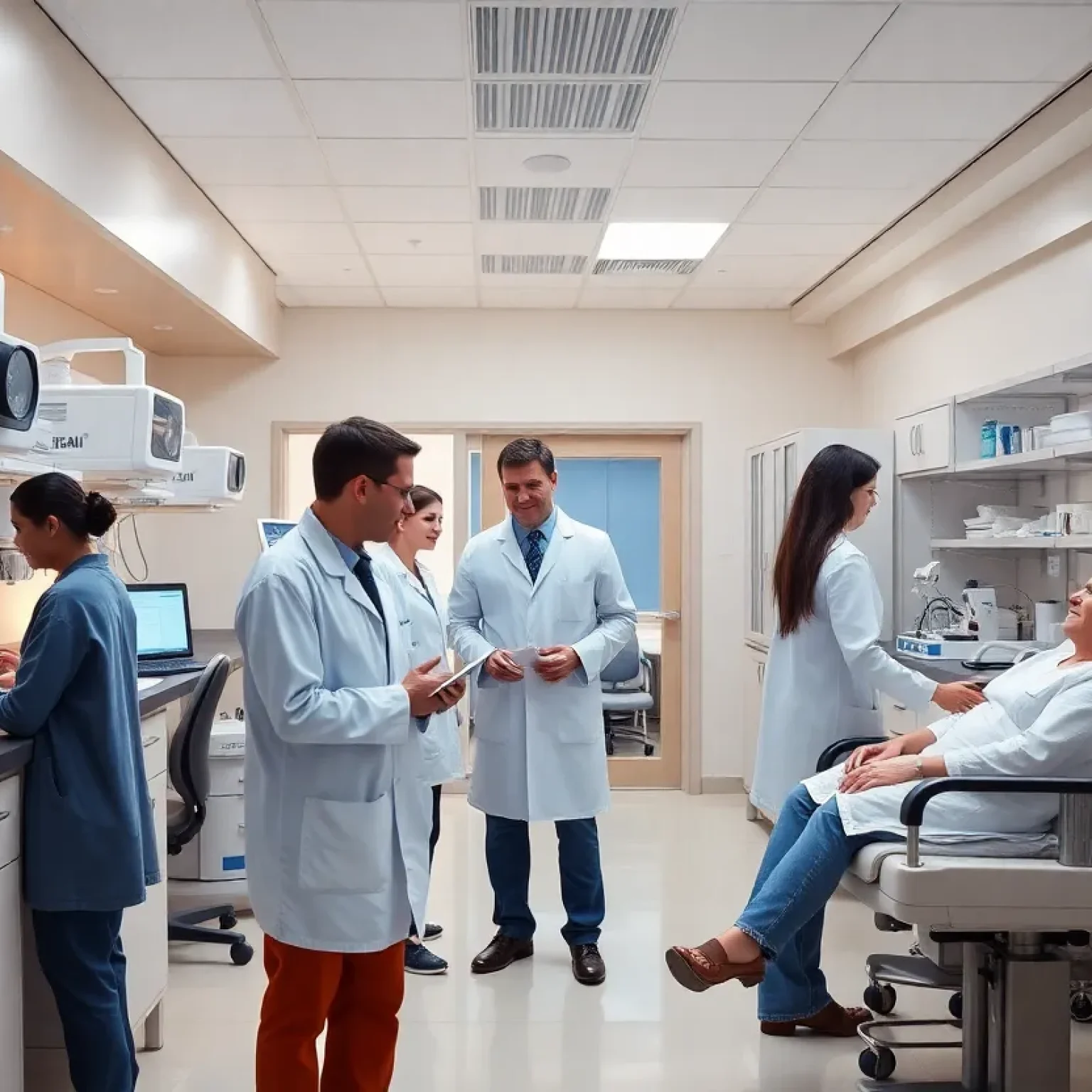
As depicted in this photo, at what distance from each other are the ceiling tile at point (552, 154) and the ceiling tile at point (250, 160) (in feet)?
1.93

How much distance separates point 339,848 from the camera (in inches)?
77.5

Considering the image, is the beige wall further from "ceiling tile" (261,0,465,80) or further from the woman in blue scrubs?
the woman in blue scrubs

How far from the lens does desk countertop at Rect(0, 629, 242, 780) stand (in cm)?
223

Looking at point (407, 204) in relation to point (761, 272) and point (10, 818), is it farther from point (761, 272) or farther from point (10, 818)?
point (10, 818)

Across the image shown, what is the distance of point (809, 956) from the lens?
9.84 feet

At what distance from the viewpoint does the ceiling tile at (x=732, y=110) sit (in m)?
3.42

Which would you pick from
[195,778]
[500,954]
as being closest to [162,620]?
[195,778]

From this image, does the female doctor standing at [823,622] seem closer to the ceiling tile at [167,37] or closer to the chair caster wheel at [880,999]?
the chair caster wheel at [880,999]

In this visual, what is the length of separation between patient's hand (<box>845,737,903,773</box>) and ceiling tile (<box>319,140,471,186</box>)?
93.7 inches

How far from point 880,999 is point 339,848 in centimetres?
196

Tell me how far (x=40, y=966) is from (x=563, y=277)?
4.17 meters

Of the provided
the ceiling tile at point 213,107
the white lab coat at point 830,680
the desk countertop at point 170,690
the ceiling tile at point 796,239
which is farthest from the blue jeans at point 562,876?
the ceiling tile at point 796,239

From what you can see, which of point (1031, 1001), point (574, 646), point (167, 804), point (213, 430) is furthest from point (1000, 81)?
point (213, 430)

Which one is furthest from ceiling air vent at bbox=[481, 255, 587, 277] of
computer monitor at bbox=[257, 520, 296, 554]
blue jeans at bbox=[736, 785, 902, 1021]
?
blue jeans at bbox=[736, 785, 902, 1021]
